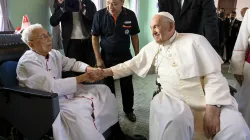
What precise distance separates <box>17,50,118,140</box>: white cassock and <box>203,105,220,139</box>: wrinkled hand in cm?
70

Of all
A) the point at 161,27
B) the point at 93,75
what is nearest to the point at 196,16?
the point at 161,27

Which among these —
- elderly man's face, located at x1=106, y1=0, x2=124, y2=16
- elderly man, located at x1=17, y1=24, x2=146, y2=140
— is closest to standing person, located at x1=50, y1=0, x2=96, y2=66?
elderly man's face, located at x1=106, y1=0, x2=124, y2=16

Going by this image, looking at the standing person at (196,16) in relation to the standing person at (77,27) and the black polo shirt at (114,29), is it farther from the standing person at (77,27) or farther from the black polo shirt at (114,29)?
the standing person at (77,27)

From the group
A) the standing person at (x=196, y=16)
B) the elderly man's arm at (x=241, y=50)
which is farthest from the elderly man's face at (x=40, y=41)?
the elderly man's arm at (x=241, y=50)

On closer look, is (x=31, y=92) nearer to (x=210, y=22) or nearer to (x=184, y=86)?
(x=184, y=86)

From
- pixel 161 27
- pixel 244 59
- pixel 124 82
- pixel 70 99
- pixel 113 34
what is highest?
pixel 161 27

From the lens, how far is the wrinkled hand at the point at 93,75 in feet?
6.17

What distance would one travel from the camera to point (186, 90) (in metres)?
1.69

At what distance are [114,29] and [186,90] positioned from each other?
Result: 1.04 metres

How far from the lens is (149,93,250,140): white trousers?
4.61 feet

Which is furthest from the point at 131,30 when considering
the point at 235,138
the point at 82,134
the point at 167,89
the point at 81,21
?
the point at 235,138

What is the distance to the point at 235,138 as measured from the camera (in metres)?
1.39

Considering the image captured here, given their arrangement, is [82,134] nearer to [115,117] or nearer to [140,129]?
[115,117]

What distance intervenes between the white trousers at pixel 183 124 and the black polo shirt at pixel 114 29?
1023 mm
